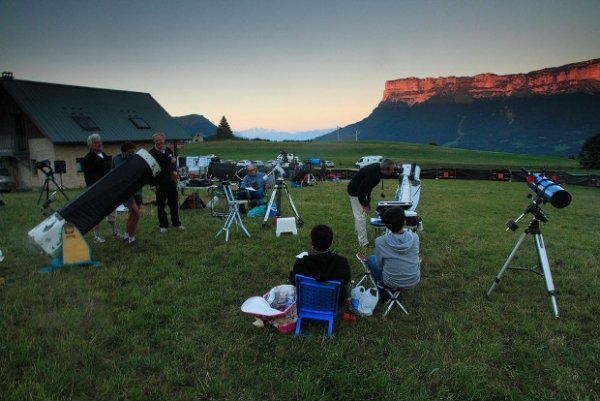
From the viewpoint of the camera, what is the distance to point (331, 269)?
3.99 meters

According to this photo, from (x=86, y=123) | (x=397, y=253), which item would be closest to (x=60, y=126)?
(x=86, y=123)

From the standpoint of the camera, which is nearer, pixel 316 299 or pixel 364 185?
pixel 316 299

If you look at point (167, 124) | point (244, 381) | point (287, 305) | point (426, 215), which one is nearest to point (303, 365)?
point (244, 381)

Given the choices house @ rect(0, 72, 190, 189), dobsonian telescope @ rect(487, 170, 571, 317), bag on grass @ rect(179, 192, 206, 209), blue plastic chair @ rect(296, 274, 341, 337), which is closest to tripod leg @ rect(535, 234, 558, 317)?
dobsonian telescope @ rect(487, 170, 571, 317)

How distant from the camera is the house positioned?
25.4 metres

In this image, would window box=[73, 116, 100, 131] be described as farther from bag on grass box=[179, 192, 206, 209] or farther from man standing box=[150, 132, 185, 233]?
man standing box=[150, 132, 185, 233]

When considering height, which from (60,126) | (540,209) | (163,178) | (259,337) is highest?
(60,126)

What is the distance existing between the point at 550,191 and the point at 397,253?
2130 mm

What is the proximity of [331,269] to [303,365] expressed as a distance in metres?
1.02

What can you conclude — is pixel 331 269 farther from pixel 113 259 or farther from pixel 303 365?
pixel 113 259

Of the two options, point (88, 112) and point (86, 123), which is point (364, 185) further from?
point (88, 112)

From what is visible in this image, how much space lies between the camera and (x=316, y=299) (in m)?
4.01

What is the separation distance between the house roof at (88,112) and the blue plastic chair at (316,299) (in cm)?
2669

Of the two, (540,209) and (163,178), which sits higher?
(163,178)
